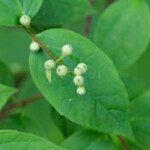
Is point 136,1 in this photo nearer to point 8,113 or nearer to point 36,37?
point 36,37

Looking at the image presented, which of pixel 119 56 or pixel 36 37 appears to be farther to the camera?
pixel 119 56

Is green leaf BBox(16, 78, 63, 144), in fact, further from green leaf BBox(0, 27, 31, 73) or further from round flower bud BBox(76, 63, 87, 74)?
round flower bud BBox(76, 63, 87, 74)

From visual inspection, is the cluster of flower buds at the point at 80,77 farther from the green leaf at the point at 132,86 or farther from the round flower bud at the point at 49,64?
the green leaf at the point at 132,86

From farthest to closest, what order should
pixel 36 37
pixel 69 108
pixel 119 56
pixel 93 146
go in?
1. pixel 119 56
2. pixel 93 146
3. pixel 36 37
4. pixel 69 108

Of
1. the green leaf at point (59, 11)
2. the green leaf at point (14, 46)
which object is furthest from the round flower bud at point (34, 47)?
the green leaf at point (14, 46)

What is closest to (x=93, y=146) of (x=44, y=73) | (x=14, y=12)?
(x=44, y=73)

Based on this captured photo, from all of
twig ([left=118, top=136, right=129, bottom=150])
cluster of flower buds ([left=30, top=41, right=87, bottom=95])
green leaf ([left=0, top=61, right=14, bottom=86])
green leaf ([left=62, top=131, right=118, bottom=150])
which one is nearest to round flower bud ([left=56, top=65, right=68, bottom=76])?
cluster of flower buds ([left=30, top=41, right=87, bottom=95])

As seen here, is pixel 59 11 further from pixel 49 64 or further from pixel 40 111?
pixel 40 111
